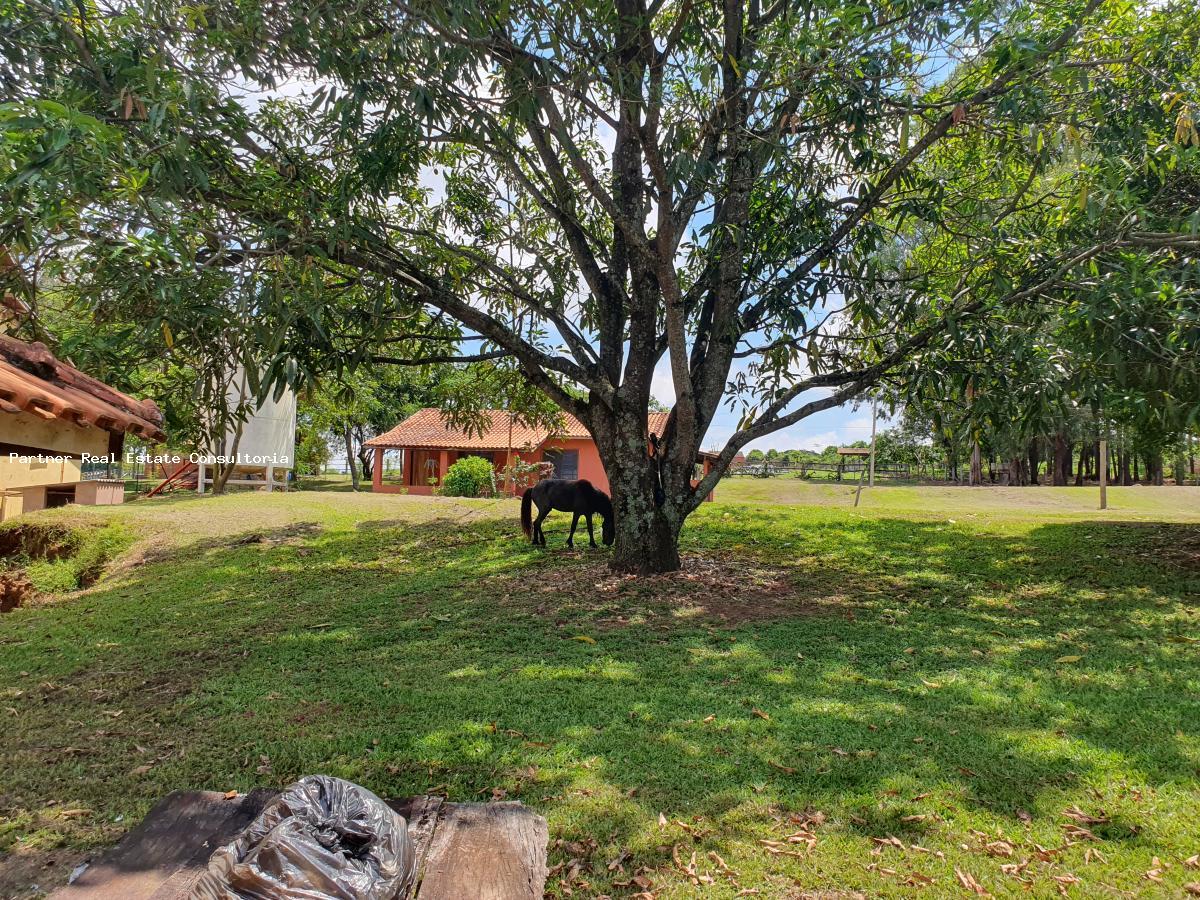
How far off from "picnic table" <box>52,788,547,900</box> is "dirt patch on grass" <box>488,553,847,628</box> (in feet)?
16.6

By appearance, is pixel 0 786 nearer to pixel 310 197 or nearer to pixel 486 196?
pixel 310 197

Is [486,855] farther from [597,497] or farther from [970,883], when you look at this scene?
[597,497]

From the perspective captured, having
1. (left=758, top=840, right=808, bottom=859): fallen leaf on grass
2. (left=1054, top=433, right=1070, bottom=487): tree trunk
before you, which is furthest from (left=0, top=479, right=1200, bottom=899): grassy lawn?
(left=1054, top=433, right=1070, bottom=487): tree trunk

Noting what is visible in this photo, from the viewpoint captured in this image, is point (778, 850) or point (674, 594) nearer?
point (778, 850)

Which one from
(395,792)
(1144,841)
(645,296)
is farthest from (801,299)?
(395,792)

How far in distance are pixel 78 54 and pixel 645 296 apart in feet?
20.4

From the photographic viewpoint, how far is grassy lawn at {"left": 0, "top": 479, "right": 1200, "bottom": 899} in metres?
3.24

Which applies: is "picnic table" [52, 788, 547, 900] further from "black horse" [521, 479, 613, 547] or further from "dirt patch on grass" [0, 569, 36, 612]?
"dirt patch on grass" [0, 569, 36, 612]

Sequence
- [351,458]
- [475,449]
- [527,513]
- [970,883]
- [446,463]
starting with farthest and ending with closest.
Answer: [351,458]
[446,463]
[475,449]
[527,513]
[970,883]

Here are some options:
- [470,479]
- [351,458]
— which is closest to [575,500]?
[470,479]

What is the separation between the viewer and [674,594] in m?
8.59

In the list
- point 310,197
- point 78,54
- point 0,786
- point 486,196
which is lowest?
point 0,786

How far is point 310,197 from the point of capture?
6.70 meters

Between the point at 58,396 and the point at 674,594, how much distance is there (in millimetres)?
6964
